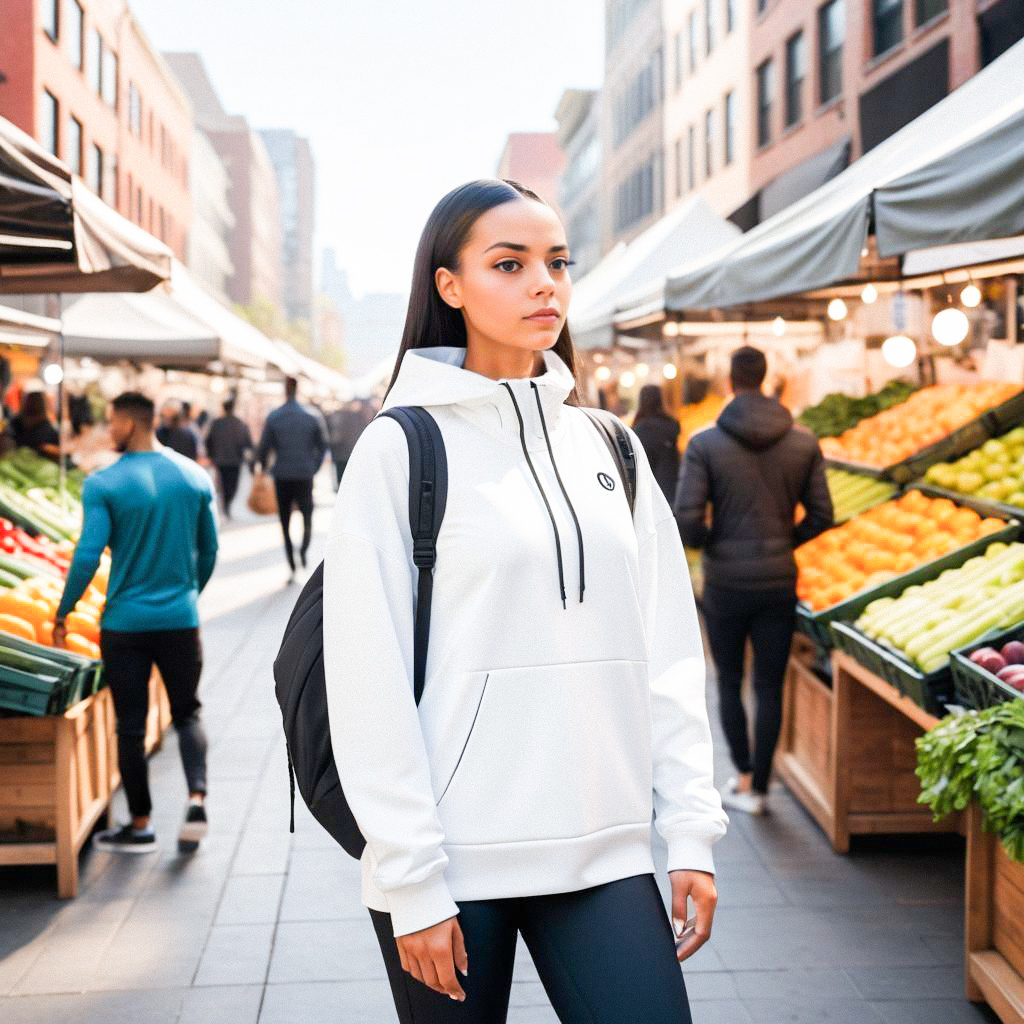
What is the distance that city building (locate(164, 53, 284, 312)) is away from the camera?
8844 cm

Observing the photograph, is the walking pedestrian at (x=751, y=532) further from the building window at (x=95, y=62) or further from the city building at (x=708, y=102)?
the building window at (x=95, y=62)

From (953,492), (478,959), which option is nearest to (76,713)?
(478,959)

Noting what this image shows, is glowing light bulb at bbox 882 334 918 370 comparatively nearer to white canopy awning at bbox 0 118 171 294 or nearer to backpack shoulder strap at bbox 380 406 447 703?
white canopy awning at bbox 0 118 171 294

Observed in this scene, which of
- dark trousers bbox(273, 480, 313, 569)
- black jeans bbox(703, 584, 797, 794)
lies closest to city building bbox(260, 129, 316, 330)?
dark trousers bbox(273, 480, 313, 569)

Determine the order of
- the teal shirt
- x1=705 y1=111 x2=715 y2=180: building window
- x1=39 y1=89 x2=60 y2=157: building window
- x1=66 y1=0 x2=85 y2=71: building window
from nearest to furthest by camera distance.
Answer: the teal shirt < x1=39 y1=89 x2=60 y2=157: building window < x1=66 y1=0 x2=85 y2=71: building window < x1=705 y1=111 x2=715 y2=180: building window

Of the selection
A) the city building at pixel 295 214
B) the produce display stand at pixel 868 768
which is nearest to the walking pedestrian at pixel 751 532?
the produce display stand at pixel 868 768

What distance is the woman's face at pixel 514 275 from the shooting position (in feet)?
7.41

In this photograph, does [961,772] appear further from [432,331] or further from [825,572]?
[825,572]

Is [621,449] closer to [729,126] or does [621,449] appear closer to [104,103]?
[729,126]

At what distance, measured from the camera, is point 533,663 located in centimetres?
212

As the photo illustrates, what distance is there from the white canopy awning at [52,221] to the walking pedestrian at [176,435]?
9.77 m

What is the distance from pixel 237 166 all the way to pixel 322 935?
9334 cm

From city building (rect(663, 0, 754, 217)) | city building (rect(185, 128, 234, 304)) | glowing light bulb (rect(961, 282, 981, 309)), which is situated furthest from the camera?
city building (rect(185, 128, 234, 304))

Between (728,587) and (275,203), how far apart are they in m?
115
